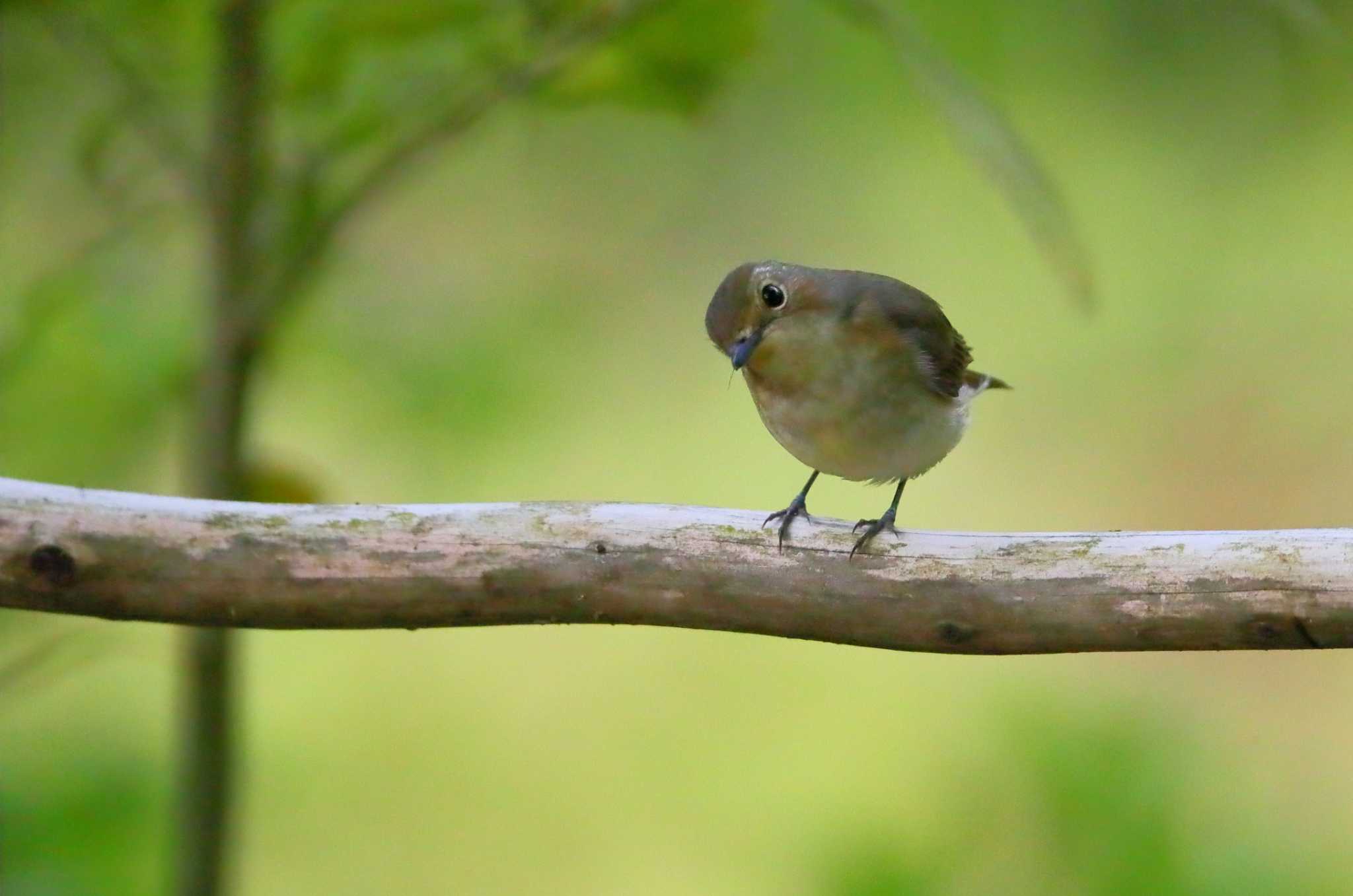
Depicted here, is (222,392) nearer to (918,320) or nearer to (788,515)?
(788,515)

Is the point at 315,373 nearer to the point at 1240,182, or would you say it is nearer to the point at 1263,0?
the point at 1263,0

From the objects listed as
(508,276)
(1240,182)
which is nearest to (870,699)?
(508,276)

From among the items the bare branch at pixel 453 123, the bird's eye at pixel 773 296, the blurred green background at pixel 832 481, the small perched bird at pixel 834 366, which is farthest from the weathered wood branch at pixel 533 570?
the blurred green background at pixel 832 481

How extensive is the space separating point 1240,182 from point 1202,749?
5.81ft

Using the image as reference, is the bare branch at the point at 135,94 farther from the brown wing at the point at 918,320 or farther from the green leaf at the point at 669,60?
the brown wing at the point at 918,320

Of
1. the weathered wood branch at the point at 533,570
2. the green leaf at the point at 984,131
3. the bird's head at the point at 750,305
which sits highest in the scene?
the green leaf at the point at 984,131

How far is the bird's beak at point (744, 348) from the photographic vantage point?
184cm

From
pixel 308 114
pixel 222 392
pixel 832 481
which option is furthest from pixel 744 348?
pixel 832 481

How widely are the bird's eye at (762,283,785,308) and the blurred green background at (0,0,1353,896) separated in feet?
3.90

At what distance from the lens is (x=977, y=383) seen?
2283mm

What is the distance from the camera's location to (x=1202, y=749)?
10.9ft

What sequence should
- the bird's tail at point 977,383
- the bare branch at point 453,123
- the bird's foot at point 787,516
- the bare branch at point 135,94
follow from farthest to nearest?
the bird's tail at point 977,383 < the bare branch at point 135,94 < the bare branch at point 453,123 < the bird's foot at point 787,516

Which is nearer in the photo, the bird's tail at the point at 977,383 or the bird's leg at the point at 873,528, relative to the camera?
the bird's leg at the point at 873,528

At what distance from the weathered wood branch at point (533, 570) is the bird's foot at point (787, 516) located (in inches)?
1.4
